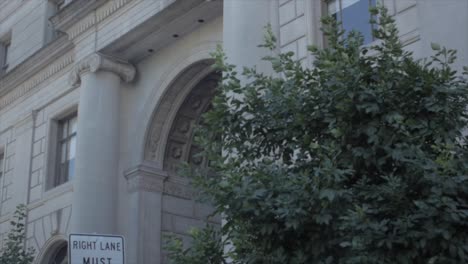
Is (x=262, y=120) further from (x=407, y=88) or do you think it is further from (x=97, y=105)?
(x=97, y=105)

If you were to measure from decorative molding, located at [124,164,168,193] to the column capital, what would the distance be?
291 cm

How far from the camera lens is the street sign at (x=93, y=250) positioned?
30.9 feet

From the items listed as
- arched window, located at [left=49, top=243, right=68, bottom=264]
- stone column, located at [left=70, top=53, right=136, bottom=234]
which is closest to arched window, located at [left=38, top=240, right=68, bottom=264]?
arched window, located at [left=49, top=243, right=68, bottom=264]

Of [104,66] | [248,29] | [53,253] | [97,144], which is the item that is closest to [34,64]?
[104,66]

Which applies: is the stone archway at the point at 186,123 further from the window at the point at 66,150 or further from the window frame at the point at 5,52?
the window frame at the point at 5,52

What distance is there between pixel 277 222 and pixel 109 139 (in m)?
14.3

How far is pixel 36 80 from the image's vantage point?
27516mm

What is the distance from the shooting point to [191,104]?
77.2 ft

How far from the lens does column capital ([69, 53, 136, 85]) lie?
2277 centimetres

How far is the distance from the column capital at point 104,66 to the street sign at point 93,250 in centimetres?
1365

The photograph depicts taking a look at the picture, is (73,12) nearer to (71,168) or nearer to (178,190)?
(71,168)

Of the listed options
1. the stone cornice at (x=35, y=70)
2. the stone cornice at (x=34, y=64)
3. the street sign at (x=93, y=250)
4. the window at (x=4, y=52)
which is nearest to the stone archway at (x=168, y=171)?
the stone cornice at (x=35, y=70)

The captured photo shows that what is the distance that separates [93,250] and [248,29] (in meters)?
8.47

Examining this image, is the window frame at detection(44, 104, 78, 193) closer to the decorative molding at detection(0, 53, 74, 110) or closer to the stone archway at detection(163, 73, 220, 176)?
the decorative molding at detection(0, 53, 74, 110)
